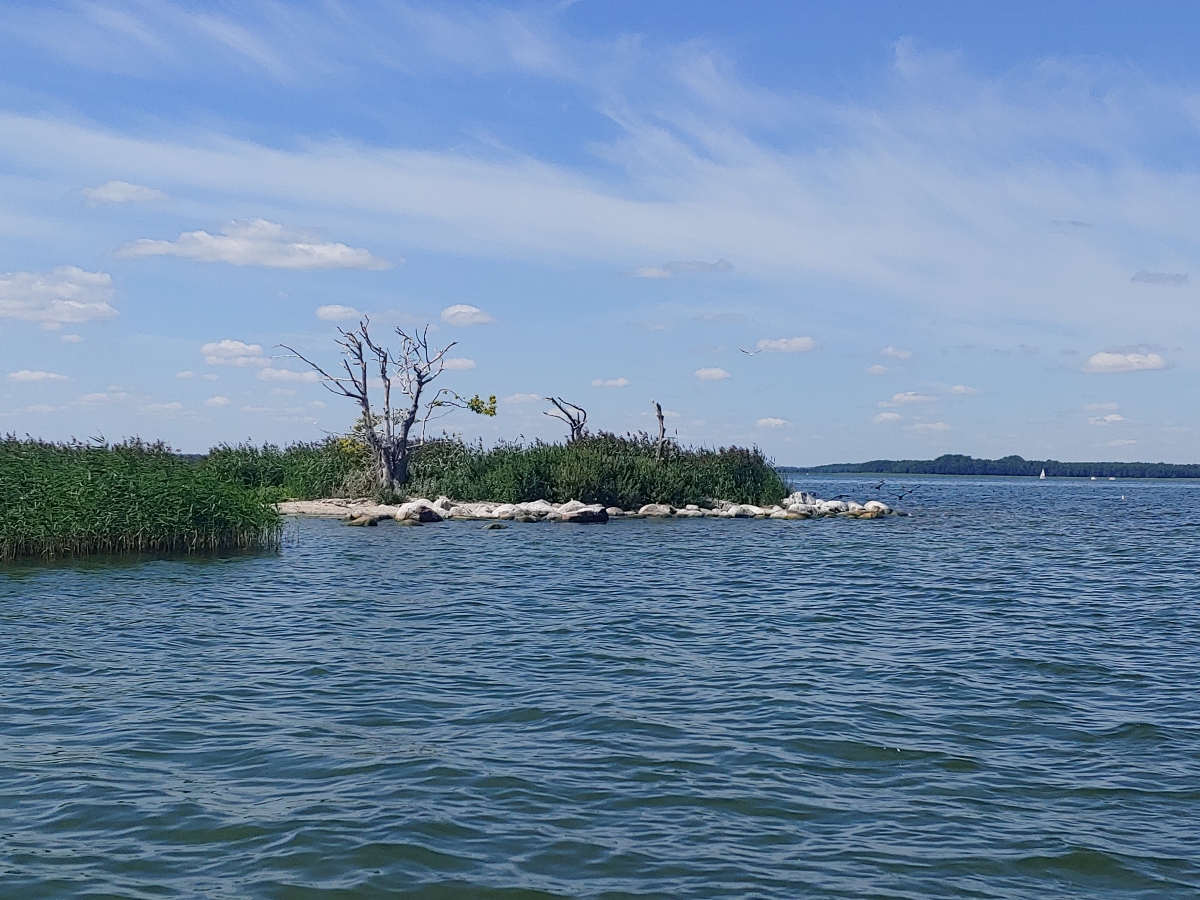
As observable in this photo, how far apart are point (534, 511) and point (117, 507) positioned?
1613 centimetres

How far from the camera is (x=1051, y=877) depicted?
6.92 metres

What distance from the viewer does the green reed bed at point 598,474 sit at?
40.0 meters

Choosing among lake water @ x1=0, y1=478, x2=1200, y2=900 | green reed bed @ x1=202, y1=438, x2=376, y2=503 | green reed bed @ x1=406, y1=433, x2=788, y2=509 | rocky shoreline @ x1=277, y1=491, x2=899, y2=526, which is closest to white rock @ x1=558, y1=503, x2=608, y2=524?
rocky shoreline @ x1=277, y1=491, x2=899, y2=526

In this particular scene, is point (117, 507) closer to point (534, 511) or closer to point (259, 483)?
point (534, 511)

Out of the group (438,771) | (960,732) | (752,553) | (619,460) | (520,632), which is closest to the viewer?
(438,771)

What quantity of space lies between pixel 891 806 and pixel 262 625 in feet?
34.2

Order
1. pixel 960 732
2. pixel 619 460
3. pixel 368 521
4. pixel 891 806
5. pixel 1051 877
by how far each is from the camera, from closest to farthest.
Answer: pixel 1051 877 < pixel 891 806 < pixel 960 732 < pixel 368 521 < pixel 619 460

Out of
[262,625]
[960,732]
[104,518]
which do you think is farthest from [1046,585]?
[104,518]

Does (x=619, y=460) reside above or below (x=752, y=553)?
above

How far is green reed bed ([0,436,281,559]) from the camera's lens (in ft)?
73.3

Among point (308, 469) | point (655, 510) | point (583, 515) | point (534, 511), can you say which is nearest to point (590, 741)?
point (583, 515)

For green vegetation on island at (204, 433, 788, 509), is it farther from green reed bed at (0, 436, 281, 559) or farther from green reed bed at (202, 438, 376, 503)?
green reed bed at (0, 436, 281, 559)

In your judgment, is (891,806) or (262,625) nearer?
(891,806)

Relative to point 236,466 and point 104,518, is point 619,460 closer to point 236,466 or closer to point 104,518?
point 236,466
